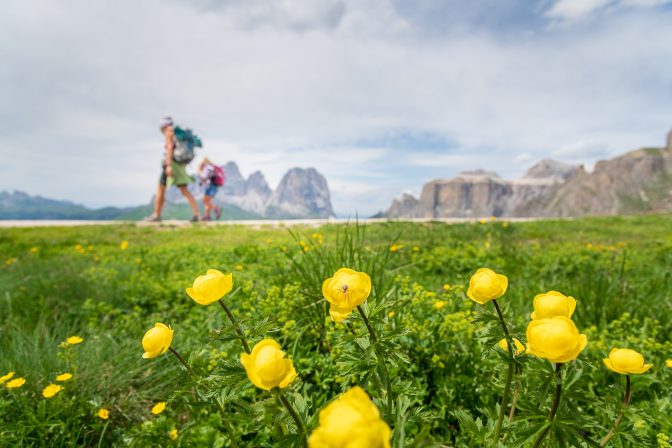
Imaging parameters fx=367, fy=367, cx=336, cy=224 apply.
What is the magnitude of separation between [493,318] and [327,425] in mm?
648

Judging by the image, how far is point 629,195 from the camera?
488ft

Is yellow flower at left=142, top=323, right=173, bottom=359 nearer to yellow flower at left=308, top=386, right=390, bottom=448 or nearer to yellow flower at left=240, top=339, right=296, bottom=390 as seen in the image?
yellow flower at left=240, top=339, right=296, bottom=390

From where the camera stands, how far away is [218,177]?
533 inches

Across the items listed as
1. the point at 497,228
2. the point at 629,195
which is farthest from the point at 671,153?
the point at 497,228

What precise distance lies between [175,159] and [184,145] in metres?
0.57

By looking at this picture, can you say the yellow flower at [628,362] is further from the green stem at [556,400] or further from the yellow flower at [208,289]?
the yellow flower at [208,289]

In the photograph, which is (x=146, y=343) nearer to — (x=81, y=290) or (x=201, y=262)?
Result: (x=81, y=290)

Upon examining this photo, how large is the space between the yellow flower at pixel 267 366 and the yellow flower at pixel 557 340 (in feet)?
1.55

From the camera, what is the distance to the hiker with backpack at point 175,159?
12.0 meters

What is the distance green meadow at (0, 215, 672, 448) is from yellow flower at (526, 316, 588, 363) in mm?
212

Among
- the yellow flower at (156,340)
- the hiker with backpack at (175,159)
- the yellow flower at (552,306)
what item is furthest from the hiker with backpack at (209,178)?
the yellow flower at (552,306)

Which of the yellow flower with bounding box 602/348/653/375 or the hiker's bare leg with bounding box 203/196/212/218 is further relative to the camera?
the hiker's bare leg with bounding box 203/196/212/218

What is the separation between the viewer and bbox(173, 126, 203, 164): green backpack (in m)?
12.2

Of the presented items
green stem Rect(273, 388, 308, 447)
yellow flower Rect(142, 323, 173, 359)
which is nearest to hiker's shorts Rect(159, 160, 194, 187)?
yellow flower Rect(142, 323, 173, 359)
